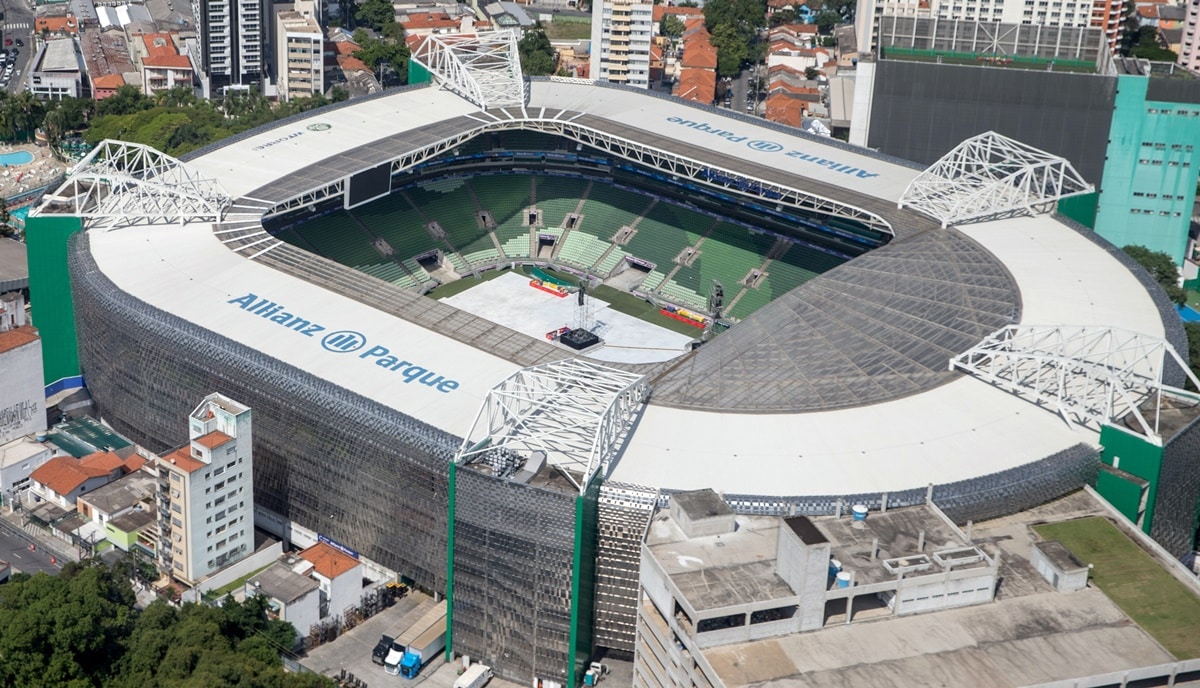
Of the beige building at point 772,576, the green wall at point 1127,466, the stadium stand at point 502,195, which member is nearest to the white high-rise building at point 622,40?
the stadium stand at point 502,195

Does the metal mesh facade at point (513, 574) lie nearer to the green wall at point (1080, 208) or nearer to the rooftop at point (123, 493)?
the rooftop at point (123, 493)

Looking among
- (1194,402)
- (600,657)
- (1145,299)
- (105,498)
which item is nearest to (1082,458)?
(1194,402)

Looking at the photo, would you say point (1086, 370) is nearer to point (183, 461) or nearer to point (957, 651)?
point (957, 651)

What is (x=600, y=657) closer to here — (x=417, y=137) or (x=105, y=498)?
(x=105, y=498)

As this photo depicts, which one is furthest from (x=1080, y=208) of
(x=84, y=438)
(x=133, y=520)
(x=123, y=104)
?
(x=123, y=104)

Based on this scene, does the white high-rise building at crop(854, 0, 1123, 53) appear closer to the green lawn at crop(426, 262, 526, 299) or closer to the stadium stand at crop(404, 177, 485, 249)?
the stadium stand at crop(404, 177, 485, 249)

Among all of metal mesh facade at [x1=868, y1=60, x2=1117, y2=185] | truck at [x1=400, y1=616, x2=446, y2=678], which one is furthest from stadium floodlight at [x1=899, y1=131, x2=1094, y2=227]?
truck at [x1=400, y1=616, x2=446, y2=678]

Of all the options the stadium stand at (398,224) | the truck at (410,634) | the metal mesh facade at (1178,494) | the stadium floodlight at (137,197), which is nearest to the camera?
the truck at (410,634)
